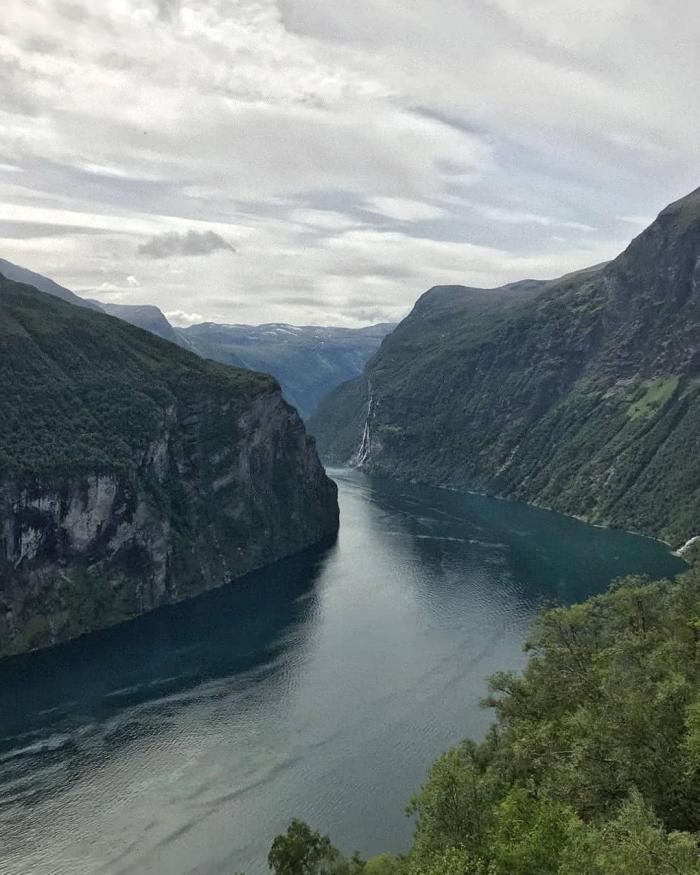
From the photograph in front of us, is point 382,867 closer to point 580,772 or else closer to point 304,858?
point 304,858

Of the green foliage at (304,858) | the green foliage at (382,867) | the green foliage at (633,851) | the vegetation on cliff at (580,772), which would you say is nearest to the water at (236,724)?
the green foliage at (304,858)

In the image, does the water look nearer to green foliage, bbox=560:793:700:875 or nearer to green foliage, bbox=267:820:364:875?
green foliage, bbox=267:820:364:875

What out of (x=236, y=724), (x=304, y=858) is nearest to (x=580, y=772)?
(x=304, y=858)

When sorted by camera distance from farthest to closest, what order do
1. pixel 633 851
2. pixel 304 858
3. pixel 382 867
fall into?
pixel 304 858 → pixel 382 867 → pixel 633 851

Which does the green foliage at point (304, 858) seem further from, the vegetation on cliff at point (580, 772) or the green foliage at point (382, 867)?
the green foliage at point (382, 867)

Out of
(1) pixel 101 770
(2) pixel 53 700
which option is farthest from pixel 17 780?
(2) pixel 53 700

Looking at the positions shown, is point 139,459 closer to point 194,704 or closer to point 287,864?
point 194,704

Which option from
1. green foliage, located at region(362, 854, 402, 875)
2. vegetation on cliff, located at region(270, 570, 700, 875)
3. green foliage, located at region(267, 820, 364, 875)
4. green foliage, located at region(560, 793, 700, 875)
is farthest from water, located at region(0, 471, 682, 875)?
green foliage, located at region(560, 793, 700, 875)
